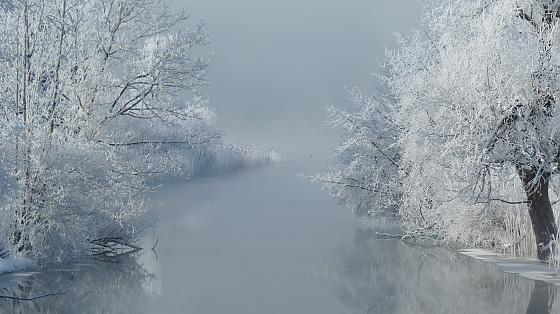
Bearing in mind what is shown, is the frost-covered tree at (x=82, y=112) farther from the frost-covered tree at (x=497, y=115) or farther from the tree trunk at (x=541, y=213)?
the tree trunk at (x=541, y=213)

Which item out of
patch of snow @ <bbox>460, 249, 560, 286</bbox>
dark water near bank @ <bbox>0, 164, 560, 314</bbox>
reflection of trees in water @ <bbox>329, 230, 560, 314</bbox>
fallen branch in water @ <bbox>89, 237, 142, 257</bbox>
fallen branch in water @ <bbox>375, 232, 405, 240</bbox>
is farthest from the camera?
fallen branch in water @ <bbox>375, 232, 405, 240</bbox>

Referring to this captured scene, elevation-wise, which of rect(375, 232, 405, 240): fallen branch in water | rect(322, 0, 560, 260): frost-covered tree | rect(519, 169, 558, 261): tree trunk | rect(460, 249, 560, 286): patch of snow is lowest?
rect(460, 249, 560, 286): patch of snow

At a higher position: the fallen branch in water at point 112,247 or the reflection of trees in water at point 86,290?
the fallen branch in water at point 112,247

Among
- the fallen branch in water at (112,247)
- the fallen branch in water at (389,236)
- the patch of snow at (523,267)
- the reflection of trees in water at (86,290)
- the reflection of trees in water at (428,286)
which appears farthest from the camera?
the fallen branch in water at (389,236)

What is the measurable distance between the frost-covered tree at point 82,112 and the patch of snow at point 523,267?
826cm

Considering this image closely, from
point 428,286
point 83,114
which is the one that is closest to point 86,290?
point 83,114

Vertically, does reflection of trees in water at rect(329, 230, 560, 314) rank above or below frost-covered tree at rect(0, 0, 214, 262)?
below

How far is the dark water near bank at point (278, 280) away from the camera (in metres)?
12.6

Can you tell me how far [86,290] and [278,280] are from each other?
401 centimetres

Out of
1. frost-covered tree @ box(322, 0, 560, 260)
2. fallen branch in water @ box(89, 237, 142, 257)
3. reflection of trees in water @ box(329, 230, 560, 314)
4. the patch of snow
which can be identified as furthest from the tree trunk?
fallen branch in water @ box(89, 237, 142, 257)

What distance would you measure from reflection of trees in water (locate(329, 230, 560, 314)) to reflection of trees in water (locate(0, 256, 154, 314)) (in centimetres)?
399

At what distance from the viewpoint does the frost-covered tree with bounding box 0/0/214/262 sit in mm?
15117

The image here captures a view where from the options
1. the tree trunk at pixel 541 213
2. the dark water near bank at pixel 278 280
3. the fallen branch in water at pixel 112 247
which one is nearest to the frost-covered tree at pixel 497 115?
the tree trunk at pixel 541 213

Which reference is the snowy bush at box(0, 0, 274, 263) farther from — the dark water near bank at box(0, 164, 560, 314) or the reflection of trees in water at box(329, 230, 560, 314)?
the reflection of trees in water at box(329, 230, 560, 314)
